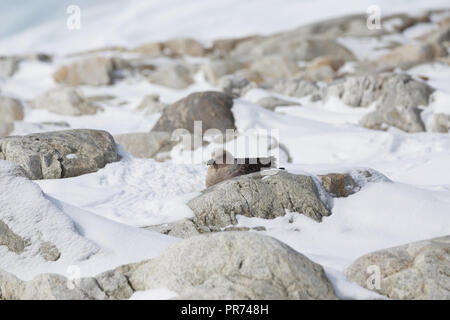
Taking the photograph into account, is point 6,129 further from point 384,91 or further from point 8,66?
point 8,66

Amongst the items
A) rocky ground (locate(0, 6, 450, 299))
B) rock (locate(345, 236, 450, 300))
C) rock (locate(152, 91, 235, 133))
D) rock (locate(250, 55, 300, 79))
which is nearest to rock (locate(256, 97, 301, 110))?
rocky ground (locate(0, 6, 450, 299))

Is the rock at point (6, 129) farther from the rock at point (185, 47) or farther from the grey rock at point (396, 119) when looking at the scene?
the rock at point (185, 47)

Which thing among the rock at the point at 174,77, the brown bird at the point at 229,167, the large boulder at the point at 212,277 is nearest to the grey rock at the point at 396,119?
the brown bird at the point at 229,167

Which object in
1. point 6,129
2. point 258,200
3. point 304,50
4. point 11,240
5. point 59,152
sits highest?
point 304,50

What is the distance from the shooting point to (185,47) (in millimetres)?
32656

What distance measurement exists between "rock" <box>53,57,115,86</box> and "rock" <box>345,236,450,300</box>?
20.7m

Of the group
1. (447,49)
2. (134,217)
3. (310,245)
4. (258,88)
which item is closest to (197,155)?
(134,217)

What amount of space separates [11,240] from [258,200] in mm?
3336

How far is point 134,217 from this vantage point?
7012 millimetres

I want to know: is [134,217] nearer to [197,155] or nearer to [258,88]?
[197,155]

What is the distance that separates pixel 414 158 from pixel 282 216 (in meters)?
4.92

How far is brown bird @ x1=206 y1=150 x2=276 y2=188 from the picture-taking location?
8.22m

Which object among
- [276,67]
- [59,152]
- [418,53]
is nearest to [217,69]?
[276,67]

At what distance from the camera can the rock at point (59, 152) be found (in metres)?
8.00
